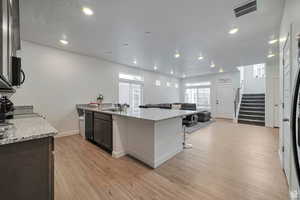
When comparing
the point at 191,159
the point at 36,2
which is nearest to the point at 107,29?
the point at 36,2

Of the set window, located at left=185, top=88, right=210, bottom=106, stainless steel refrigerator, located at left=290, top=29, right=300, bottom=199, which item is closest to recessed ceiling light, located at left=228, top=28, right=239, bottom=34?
stainless steel refrigerator, located at left=290, top=29, right=300, bottom=199

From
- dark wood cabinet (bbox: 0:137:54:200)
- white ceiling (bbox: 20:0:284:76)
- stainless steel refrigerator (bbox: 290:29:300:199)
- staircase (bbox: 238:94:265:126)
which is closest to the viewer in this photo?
stainless steel refrigerator (bbox: 290:29:300:199)

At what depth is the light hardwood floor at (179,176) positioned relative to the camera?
175 centimetres

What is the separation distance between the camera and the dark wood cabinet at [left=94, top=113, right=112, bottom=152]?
295 centimetres

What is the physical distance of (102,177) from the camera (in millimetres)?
2129

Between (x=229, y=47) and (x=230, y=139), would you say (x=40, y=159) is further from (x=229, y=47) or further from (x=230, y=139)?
(x=229, y=47)

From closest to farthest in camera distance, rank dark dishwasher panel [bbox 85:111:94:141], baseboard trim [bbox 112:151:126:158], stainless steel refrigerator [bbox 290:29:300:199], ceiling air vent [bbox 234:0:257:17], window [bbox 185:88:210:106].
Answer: stainless steel refrigerator [bbox 290:29:300:199] < ceiling air vent [bbox 234:0:257:17] < baseboard trim [bbox 112:151:126:158] < dark dishwasher panel [bbox 85:111:94:141] < window [bbox 185:88:210:106]

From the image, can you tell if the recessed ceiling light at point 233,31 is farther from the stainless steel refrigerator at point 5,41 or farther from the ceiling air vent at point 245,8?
the stainless steel refrigerator at point 5,41

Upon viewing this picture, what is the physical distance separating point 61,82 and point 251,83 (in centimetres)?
1081

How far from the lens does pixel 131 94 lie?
6.83 meters

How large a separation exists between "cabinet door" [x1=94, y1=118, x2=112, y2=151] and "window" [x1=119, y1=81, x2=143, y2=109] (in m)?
2.94

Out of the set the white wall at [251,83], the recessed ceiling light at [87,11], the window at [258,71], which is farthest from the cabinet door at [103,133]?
the window at [258,71]

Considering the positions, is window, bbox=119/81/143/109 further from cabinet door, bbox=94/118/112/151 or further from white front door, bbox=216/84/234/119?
white front door, bbox=216/84/234/119

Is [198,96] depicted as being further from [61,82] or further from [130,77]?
[61,82]
